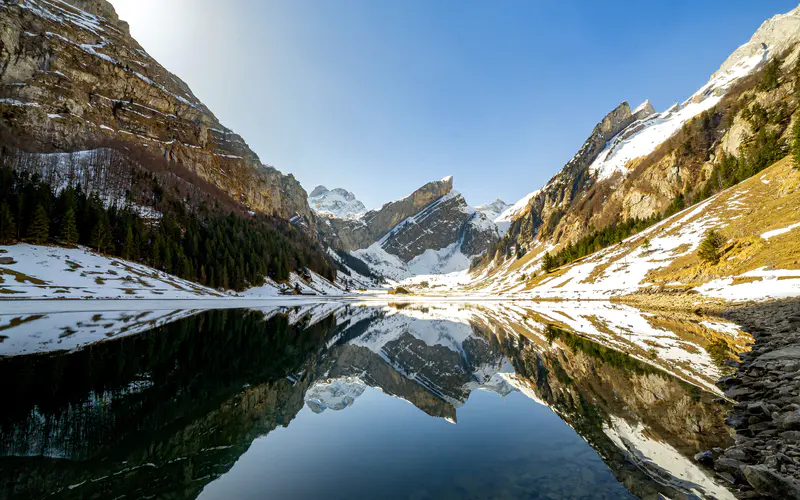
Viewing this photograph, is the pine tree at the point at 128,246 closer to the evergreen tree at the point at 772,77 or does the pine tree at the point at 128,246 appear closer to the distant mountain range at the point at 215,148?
the distant mountain range at the point at 215,148

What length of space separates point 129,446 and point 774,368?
19.8 m

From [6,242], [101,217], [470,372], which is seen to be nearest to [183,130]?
[101,217]

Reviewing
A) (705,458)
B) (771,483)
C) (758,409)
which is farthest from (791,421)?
(771,483)

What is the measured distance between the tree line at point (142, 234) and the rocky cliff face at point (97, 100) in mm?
39610

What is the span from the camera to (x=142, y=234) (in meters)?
74.0

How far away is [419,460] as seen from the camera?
25.0ft

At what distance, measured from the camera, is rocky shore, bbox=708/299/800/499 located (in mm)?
5289

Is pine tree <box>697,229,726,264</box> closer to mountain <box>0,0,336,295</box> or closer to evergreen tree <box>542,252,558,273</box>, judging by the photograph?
evergreen tree <box>542,252,558,273</box>

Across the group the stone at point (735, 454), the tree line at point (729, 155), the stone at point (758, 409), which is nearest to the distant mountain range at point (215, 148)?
the tree line at point (729, 155)

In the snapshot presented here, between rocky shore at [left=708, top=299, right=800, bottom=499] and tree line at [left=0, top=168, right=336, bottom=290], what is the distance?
82.3 metres

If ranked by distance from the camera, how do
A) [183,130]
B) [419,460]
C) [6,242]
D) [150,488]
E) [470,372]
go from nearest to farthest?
[150,488] < [419,460] < [470,372] < [6,242] < [183,130]

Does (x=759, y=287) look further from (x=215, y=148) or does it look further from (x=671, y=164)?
(x=215, y=148)

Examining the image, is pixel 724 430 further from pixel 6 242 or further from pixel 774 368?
pixel 6 242

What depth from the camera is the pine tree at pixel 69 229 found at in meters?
59.8
